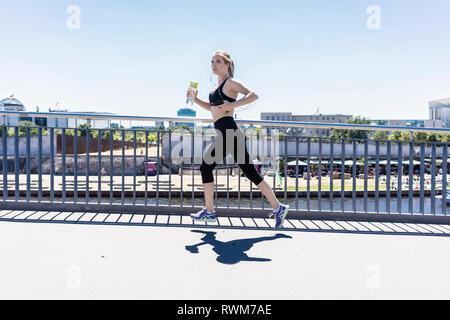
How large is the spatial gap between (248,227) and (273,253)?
0.86m

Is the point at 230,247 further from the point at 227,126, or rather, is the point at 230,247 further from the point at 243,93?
the point at 243,93

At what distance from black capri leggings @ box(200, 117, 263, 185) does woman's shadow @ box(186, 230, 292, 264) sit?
23.5 inches

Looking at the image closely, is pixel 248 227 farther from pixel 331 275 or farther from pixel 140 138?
pixel 140 138

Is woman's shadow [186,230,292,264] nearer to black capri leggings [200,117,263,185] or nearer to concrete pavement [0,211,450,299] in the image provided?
concrete pavement [0,211,450,299]

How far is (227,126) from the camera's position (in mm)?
3330

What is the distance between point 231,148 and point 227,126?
0.20 meters

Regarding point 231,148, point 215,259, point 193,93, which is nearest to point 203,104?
point 193,93

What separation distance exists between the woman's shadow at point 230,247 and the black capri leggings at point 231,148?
60 centimetres

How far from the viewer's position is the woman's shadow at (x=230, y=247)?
A: 96.0 inches

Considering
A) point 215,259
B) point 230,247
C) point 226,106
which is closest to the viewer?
point 215,259

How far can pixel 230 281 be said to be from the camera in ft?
6.59

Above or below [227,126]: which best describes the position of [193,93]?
above
